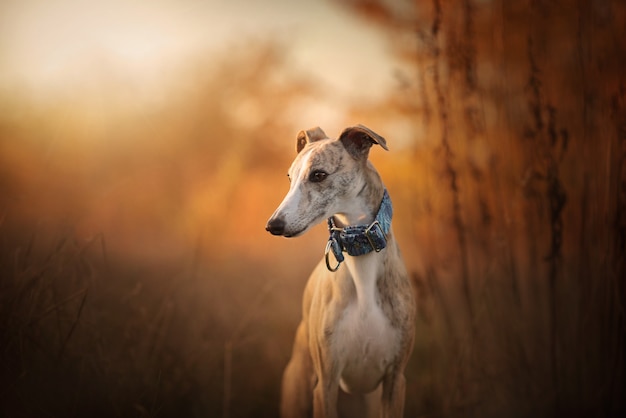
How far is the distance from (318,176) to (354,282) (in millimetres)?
529

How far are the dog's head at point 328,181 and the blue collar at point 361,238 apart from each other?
0.07 m

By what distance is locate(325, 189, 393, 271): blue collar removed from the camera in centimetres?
236

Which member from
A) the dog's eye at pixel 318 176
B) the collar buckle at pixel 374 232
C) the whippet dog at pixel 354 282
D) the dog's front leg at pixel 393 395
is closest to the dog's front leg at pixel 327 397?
the whippet dog at pixel 354 282

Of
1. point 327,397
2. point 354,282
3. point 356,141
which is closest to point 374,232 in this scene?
point 354,282

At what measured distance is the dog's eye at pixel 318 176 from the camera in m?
2.27

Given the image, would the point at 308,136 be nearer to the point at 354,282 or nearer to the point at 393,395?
the point at 354,282

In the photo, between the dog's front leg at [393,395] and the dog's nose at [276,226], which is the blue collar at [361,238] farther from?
the dog's front leg at [393,395]

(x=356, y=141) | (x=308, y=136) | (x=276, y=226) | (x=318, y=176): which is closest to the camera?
(x=276, y=226)

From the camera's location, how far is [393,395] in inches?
99.3

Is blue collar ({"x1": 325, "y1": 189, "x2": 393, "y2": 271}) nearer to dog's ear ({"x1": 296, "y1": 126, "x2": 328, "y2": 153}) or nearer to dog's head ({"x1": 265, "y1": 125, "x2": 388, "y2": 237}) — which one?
dog's head ({"x1": 265, "y1": 125, "x2": 388, "y2": 237})

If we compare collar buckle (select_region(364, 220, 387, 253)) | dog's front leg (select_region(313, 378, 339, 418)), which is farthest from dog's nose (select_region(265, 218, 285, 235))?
dog's front leg (select_region(313, 378, 339, 418))

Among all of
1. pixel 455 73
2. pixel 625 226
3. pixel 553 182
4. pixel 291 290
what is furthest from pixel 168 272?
pixel 625 226

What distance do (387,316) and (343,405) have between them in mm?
711

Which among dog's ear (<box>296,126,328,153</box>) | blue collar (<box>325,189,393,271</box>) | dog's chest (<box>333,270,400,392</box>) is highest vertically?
dog's ear (<box>296,126,328,153</box>)
